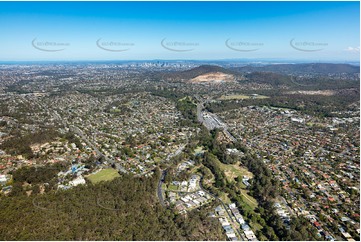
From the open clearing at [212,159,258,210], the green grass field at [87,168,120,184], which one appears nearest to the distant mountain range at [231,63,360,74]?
the open clearing at [212,159,258,210]

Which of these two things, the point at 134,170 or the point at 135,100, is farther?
the point at 135,100

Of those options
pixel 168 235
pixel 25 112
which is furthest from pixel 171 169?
pixel 25 112

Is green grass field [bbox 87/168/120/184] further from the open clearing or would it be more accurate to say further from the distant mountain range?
the distant mountain range

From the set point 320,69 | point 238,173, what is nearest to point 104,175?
point 238,173

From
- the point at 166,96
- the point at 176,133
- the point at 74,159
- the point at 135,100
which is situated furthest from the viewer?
the point at 166,96

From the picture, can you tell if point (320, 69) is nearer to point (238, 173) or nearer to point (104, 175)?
point (238, 173)

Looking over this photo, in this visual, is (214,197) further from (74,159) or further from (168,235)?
(74,159)

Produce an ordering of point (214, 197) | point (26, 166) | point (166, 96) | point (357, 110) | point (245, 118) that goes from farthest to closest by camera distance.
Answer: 1. point (166, 96)
2. point (357, 110)
3. point (245, 118)
4. point (26, 166)
5. point (214, 197)

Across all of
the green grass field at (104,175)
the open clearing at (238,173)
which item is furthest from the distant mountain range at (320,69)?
the green grass field at (104,175)
